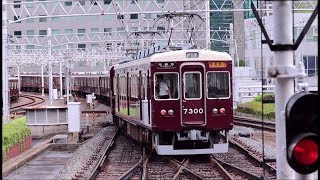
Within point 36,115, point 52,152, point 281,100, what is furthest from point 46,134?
point 281,100

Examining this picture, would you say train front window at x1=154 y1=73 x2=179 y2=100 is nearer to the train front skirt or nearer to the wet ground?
the train front skirt

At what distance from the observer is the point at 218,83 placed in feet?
46.4

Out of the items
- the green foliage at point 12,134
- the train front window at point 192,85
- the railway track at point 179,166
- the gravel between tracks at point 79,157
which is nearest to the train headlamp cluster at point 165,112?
the train front window at point 192,85

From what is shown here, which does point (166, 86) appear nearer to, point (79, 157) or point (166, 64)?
point (166, 64)

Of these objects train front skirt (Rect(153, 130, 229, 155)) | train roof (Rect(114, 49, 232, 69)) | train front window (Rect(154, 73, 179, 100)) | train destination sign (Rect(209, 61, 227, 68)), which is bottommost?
train front skirt (Rect(153, 130, 229, 155))

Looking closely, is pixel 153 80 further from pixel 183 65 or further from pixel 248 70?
pixel 248 70

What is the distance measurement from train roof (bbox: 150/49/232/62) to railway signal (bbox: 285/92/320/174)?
11.0 meters

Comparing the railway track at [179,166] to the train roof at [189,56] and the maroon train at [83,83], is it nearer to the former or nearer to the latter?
the train roof at [189,56]

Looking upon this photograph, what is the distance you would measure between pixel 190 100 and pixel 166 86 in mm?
646

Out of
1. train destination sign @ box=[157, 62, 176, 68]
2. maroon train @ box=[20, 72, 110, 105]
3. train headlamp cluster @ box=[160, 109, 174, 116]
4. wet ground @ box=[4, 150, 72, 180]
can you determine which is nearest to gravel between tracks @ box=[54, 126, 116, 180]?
wet ground @ box=[4, 150, 72, 180]

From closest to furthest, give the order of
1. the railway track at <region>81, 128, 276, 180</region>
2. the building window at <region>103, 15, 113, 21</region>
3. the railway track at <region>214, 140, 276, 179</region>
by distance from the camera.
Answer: the railway track at <region>214, 140, 276, 179</region> → the railway track at <region>81, 128, 276, 180</region> → the building window at <region>103, 15, 113, 21</region>

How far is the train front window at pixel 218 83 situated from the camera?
14055 mm

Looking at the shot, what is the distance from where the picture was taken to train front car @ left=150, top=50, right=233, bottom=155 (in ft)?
45.6

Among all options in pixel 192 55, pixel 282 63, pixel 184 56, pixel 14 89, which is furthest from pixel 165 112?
pixel 14 89
